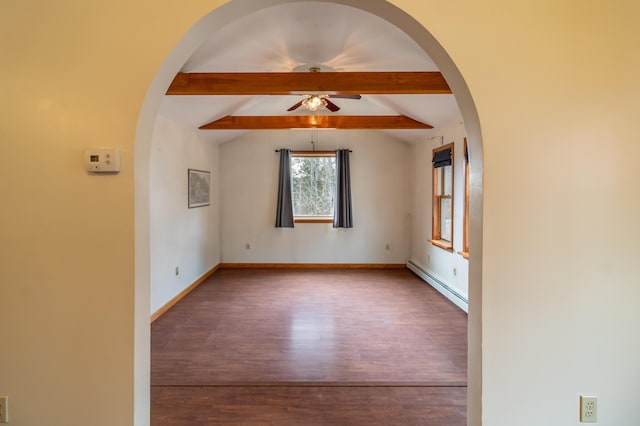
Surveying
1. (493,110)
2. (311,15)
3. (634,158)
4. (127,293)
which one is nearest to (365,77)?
(311,15)

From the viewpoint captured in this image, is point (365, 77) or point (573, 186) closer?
point (573, 186)

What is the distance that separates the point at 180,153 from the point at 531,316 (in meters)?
4.15

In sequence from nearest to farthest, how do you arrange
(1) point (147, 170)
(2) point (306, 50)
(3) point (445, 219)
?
(1) point (147, 170), (2) point (306, 50), (3) point (445, 219)

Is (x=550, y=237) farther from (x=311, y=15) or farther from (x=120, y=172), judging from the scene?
(x=311, y=15)

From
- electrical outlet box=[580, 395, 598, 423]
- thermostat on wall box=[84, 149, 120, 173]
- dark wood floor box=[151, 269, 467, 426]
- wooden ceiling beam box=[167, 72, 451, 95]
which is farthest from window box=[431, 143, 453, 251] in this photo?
thermostat on wall box=[84, 149, 120, 173]

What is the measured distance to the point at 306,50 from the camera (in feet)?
9.23

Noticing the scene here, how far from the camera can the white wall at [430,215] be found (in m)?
4.11

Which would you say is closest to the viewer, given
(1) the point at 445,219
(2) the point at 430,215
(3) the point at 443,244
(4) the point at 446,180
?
(3) the point at 443,244

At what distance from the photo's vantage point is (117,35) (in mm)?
1253

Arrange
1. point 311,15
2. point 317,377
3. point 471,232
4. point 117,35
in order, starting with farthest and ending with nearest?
point 317,377
point 311,15
point 471,232
point 117,35

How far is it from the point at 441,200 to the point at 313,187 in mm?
2307

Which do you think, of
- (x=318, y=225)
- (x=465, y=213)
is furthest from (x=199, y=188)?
(x=465, y=213)

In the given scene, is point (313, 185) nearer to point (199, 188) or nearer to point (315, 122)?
Answer: point (315, 122)

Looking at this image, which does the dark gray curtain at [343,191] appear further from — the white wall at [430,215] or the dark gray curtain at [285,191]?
the white wall at [430,215]
